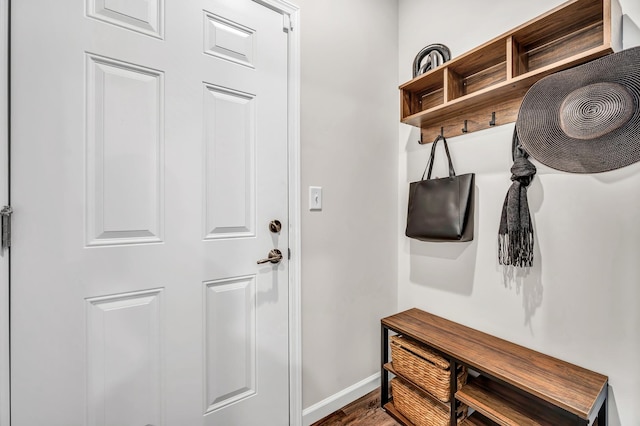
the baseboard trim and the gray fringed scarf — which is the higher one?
the gray fringed scarf

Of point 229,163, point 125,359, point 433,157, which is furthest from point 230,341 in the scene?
point 433,157

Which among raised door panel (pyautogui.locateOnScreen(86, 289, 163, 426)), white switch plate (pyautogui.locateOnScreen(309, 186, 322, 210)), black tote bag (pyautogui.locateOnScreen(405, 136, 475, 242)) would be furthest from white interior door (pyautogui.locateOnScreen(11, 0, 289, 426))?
black tote bag (pyautogui.locateOnScreen(405, 136, 475, 242))

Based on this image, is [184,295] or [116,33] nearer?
[116,33]

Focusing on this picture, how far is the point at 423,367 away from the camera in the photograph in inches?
52.4

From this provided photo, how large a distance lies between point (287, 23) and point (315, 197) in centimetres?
82

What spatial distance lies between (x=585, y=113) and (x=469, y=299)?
98 cm

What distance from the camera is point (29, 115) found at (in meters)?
0.83

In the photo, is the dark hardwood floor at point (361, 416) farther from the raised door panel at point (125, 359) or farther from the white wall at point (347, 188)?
the raised door panel at point (125, 359)

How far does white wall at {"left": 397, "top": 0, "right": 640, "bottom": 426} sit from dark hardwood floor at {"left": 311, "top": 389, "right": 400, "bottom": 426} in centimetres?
61

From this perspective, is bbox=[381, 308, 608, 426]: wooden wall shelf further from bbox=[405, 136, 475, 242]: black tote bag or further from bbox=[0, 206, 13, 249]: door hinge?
bbox=[0, 206, 13, 249]: door hinge

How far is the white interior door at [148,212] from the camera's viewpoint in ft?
2.78

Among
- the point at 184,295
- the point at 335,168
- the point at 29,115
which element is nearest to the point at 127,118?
the point at 29,115

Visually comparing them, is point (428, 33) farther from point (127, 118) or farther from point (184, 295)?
point (184, 295)

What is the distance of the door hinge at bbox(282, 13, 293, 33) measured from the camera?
1309 millimetres
